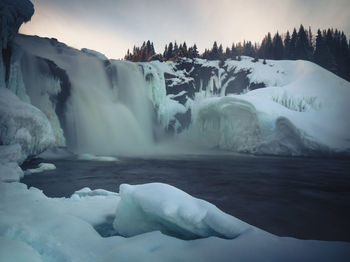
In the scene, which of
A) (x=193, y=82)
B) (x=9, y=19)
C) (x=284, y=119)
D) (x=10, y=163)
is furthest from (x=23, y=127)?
(x=193, y=82)

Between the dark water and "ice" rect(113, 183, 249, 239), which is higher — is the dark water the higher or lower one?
the lower one

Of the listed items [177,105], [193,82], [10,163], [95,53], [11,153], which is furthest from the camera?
[193,82]

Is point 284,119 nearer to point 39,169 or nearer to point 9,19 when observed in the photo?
point 39,169

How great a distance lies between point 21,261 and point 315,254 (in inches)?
92.2

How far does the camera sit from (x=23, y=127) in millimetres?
7516

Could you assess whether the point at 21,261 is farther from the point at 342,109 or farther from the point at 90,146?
the point at 342,109

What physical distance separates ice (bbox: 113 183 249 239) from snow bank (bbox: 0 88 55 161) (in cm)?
684

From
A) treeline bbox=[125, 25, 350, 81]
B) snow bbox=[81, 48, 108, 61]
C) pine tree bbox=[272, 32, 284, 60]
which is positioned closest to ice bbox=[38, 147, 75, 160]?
snow bbox=[81, 48, 108, 61]

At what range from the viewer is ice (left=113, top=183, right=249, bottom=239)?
2078 mm

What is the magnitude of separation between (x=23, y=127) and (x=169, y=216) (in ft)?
25.7

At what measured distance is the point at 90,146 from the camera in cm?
1677

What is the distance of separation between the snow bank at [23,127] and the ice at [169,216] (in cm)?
684

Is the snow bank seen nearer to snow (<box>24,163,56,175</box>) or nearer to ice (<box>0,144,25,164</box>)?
ice (<box>0,144,25,164</box>)

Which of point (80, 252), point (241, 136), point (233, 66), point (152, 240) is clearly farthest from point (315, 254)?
point (233, 66)
